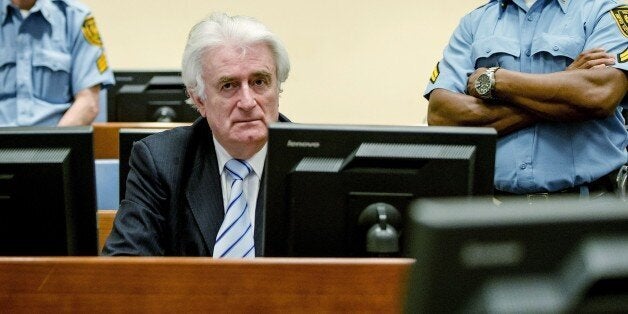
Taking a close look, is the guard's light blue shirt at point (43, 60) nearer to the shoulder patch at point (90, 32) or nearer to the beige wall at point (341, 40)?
the shoulder patch at point (90, 32)

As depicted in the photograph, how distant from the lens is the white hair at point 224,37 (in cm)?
185

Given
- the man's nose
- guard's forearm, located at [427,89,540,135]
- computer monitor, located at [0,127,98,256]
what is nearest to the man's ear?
the man's nose

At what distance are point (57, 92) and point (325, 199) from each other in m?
2.33

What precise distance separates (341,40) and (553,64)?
3022mm

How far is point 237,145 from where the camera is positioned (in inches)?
71.4

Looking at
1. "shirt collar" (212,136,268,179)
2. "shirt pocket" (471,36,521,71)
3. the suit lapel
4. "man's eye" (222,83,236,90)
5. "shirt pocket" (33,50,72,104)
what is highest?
"shirt pocket" (471,36,521,71)

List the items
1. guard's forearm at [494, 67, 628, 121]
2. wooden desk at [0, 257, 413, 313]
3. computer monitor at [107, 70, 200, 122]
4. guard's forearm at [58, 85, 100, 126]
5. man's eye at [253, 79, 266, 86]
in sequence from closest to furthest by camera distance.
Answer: wooden desk at [0, 257, 413, 313] → man's eye at [253, 79, 266, 86] → guard's forearm at [494, 67, 628, 121] → guard's forearm at [58, 85, 100, 126] → computer monitor at [107, 70, 200, 122]

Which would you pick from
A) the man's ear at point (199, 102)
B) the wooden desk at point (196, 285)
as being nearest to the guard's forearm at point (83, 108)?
the man's ear at point (199, 102)

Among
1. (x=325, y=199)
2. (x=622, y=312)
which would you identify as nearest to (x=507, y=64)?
(x=325, y=199)

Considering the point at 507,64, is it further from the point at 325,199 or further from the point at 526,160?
the point at 325,199

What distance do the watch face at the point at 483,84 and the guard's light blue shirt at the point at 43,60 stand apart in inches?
68.6

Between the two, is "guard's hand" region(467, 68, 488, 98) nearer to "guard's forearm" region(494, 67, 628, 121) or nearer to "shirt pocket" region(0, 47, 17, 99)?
"guard's forearm" region(494, 67, 628, 121)

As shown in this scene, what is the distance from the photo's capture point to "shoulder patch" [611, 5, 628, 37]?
219 centimetres

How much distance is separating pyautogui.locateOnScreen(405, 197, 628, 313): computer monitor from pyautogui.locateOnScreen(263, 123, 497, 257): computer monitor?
28.8 inches
